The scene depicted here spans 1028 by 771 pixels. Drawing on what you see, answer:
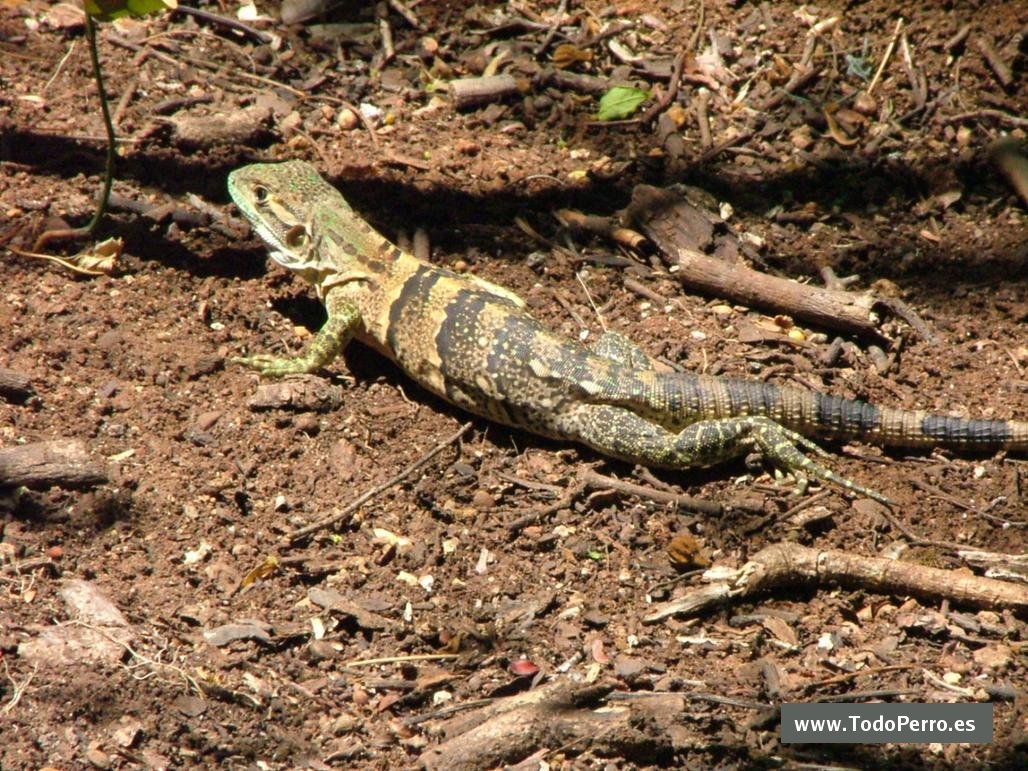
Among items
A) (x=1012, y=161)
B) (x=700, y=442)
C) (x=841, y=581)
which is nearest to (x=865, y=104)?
(x=1012, y=161)

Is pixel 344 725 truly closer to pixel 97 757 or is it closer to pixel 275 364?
pixel 97 757

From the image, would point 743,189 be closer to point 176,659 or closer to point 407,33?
point 407,33

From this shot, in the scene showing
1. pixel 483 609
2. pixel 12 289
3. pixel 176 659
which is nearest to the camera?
pixel 176 659

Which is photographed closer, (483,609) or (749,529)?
(483,609)

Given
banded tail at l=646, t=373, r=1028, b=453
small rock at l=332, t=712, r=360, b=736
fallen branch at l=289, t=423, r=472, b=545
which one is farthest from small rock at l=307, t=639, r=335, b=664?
banded tail at l=646, t=373, r=1028, b=453

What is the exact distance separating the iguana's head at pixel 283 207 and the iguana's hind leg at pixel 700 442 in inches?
91.6

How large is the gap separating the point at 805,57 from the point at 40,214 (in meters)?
6.21

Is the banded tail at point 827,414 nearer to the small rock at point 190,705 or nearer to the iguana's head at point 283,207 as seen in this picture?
the iguana's head at point 283,207

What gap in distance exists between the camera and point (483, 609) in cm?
555

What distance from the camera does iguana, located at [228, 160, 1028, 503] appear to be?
254 inches

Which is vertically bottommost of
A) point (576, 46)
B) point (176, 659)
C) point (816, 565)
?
point (176, 659)

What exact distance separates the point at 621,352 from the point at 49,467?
3582 mm

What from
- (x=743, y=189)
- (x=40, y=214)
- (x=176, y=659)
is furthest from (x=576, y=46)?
(x=176, y=659)

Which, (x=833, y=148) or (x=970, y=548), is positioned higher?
(x=833, y=148)
